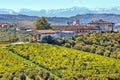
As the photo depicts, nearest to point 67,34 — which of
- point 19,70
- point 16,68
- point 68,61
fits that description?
point 68,61

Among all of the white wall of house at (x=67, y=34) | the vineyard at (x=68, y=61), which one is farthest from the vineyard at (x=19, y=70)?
the white wall of house at (x=67, y=34)

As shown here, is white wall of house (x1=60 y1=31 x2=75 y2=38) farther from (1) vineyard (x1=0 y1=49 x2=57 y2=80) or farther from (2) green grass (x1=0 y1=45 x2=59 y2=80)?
(1) vineyard (x1=0 y1=49 x2=57 y2=80)

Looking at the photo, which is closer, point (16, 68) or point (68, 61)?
point (16, 68)

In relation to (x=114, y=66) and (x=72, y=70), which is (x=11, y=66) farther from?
(x=114, y=66)

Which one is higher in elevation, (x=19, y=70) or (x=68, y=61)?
(x=19, y=70)

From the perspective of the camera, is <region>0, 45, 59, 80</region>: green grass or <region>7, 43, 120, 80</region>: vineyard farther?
<region>7, 43, 120, 80</region>: vineyard

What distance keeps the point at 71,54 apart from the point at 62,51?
101 inches

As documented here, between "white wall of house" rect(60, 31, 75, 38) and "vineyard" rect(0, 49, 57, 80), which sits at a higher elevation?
"vineyard" rect(0, 49, 57, 80)

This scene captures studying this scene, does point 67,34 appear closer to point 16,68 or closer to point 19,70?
point 16,68

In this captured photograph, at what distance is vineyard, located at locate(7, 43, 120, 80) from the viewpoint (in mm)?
51419

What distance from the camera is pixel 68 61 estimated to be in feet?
194

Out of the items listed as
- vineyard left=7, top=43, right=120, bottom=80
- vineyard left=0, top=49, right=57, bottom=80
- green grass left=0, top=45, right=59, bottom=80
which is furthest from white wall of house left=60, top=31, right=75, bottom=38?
vineyard left=0, top=49, right=57, bottom=80

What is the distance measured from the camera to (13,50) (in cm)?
6581

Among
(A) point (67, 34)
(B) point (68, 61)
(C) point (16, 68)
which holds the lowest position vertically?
(A) point (67, 34)
